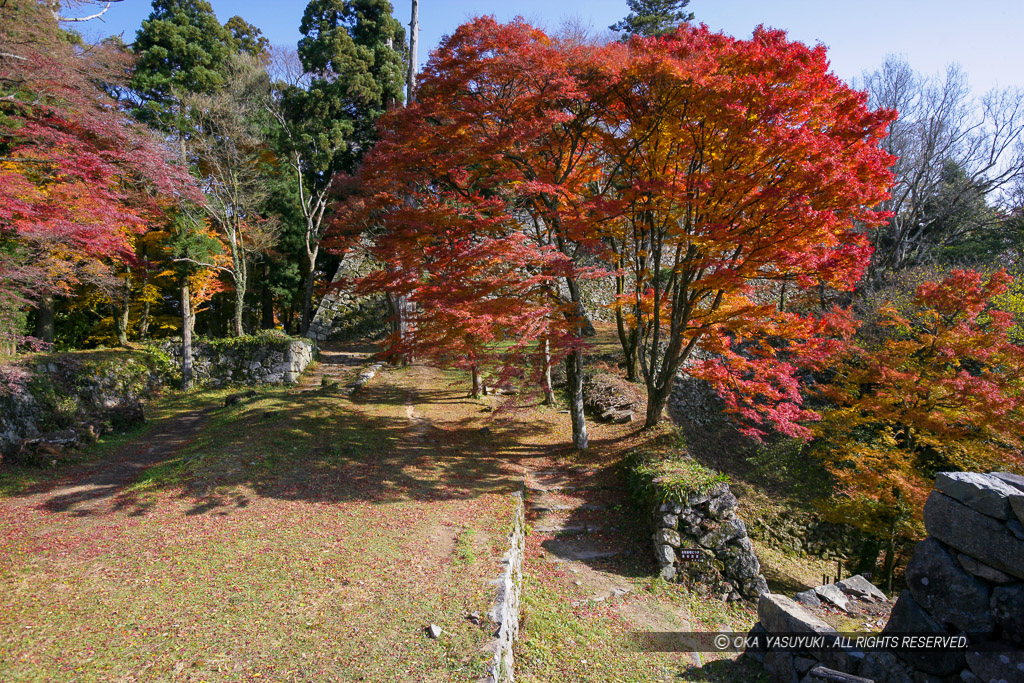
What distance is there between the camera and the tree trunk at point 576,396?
9.56 metres

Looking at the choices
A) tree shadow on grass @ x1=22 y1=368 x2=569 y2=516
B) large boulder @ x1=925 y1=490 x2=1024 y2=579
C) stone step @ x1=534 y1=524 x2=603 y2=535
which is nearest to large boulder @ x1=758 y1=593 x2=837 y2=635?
large boulder @ x1=925 y1=490 x2=1024 y2=579

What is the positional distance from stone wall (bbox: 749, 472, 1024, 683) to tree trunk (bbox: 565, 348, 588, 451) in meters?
5.25

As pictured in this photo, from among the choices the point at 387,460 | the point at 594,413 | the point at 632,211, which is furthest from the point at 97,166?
the point at 594,413

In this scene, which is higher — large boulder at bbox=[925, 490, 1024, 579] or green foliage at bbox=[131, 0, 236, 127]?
green foliage at bbox=[131, 0, 236, 127]

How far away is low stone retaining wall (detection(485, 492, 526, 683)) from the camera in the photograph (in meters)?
4.17

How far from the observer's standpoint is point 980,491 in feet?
14.3

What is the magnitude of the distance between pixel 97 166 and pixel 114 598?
9492 millimetres

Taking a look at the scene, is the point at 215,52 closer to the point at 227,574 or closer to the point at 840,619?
the point at 227,574

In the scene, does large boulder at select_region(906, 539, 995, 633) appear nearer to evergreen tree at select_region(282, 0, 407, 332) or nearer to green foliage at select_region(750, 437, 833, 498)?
green foliage at select_region(750, 437, 833, 498)

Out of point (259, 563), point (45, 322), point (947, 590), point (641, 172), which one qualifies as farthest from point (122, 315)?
point (947, 590)

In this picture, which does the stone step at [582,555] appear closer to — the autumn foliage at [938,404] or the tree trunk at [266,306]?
the autumn foliage at [938,404]

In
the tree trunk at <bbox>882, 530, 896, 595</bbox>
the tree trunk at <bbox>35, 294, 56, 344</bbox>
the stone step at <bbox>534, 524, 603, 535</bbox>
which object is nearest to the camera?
the stone step at <bbox>534, 524, 603, 535</bbox>

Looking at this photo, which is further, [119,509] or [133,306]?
[133,306]

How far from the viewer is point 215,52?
63.4 ft
